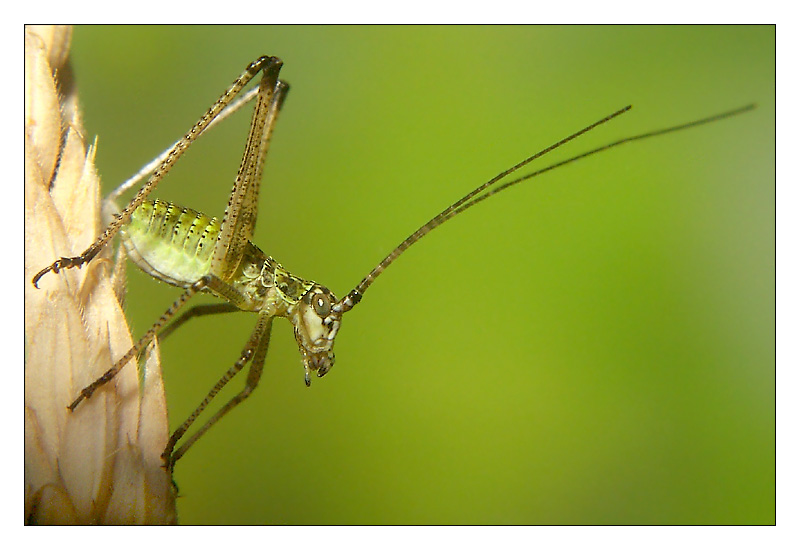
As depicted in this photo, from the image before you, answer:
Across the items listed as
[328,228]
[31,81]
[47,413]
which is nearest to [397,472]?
[328,228]

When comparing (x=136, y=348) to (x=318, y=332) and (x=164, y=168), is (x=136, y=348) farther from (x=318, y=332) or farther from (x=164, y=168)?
(x=318, y=332)

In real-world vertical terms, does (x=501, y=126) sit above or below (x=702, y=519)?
above

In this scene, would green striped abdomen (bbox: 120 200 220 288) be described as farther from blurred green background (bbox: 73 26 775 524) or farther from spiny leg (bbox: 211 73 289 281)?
blurred green background (bbox: 73 26 775 524)

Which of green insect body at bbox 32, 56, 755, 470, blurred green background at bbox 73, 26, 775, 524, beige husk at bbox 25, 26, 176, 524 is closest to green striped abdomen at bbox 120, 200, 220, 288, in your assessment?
green insect body at bbox 32, 56, 755, 470

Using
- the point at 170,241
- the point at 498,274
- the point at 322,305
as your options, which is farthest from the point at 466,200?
the point at 498,274
